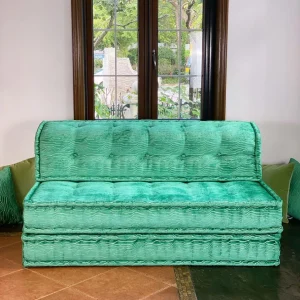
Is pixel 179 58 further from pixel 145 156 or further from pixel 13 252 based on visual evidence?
pixel 13 252

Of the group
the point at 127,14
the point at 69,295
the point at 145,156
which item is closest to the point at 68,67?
the point at 127,14

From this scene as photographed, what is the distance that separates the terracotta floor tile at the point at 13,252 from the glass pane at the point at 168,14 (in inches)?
89.3

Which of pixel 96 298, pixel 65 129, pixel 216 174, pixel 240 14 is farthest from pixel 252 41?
pixel 96 298

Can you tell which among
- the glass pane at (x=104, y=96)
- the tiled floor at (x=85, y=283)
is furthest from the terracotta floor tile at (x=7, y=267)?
the glass pane at (x=104, y=96)

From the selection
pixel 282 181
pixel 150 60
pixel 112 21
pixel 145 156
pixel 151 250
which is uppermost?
pixel 112 21

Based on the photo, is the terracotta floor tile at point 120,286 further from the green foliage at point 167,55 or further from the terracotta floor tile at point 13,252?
the green foliage at point 167,55

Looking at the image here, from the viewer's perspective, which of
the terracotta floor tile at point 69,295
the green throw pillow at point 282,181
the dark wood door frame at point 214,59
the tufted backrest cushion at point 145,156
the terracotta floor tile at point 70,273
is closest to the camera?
the terracotta floor tile at point 69,295

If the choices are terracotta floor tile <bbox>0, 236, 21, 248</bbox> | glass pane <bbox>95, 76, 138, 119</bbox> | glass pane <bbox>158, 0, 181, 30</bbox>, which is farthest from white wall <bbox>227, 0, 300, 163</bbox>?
terracotta floor tile <bbox>0, 236, 21, 248</bbox>

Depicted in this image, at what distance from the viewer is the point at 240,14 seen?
4.51m

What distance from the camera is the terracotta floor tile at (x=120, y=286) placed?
3094 mm

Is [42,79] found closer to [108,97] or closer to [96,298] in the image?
[108,97]

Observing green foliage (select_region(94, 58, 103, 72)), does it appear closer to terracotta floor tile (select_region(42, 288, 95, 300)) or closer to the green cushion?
the green cushion

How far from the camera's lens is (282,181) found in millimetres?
4328

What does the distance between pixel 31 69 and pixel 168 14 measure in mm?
1319
